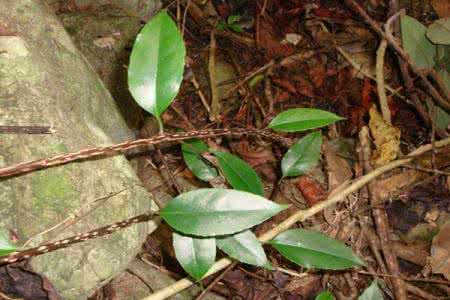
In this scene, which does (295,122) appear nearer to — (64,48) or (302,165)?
(302,165)

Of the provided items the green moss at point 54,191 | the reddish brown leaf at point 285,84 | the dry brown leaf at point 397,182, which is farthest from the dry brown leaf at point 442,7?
the green moss at point 54,191

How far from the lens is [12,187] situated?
90cm

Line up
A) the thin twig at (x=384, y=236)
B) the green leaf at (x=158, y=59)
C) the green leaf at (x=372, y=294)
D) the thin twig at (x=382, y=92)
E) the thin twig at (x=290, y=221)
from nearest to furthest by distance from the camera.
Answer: the green leaf at (x=158, y=59), the thin twig at (x=290, y=221), the green leaf at (x=372, y=294), the thin twig at (x=384, y=236), the thin twig at (x=382, y=92)

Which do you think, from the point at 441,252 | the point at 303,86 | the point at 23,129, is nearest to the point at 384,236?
the point at 441,252

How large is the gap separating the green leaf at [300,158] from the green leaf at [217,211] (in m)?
0.45

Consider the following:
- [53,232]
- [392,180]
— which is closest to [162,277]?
[53,232]

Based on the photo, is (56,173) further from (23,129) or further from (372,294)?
(372,294)

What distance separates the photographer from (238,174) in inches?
39.2

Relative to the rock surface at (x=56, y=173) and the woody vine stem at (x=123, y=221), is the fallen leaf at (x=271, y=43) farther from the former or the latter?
the rock surface at (x=56, y=173)

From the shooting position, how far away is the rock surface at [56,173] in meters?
0.91

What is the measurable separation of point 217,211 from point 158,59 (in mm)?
310

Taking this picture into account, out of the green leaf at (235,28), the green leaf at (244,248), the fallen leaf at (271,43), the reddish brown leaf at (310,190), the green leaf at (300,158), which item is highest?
the green leaf at (235,28)

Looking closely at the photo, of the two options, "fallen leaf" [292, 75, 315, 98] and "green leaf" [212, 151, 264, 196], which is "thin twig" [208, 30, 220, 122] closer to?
"fallen leaf" [292, 75, 315, 98]

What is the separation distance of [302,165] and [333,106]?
0.68 meters
